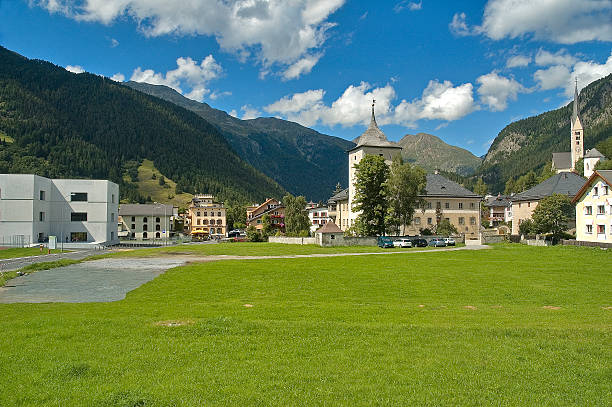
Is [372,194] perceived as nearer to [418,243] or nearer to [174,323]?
[418,243]

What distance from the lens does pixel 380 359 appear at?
9.93 metres

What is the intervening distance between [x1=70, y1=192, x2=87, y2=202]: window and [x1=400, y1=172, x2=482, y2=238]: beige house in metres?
59.9

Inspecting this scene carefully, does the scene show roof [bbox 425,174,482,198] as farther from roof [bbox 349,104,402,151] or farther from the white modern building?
the white modern building

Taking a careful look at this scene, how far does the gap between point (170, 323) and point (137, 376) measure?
442cm

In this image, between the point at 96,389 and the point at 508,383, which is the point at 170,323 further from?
the point at 508,383

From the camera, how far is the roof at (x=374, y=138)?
8406cm

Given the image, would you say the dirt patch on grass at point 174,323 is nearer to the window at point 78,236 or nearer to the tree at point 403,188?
the tree at point 403,188

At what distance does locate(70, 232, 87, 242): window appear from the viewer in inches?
3108

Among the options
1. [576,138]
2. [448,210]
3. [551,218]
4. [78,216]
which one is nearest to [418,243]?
[551,218]

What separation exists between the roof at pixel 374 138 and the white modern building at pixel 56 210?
50.3 metres

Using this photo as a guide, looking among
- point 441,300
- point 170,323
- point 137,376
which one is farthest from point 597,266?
point 137,376

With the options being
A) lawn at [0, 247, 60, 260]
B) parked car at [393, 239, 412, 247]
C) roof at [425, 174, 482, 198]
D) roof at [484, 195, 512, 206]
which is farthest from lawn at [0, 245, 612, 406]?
roof at [484, 195, 512, 206]

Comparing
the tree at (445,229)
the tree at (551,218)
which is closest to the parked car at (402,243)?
the tree at (445,229)

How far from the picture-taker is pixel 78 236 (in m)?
79.7
